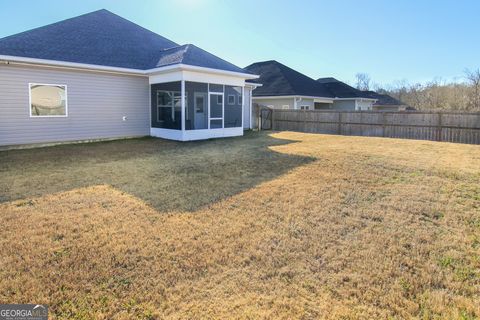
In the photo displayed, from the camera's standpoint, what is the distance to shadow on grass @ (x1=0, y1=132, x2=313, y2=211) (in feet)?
20.5

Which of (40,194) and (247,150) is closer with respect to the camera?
(40,194)

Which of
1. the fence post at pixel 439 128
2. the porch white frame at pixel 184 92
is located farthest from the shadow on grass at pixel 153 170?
the fence post at pixel 439 128

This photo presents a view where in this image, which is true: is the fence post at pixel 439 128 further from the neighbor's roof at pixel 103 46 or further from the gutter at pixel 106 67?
the neighbor's roof at pixel 103 46

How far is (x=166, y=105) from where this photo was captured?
14.4 m

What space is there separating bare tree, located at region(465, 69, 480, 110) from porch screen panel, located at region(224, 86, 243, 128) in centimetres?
Result: 3034

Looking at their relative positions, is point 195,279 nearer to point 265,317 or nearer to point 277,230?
point 265,317

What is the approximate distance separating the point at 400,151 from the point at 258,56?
28.5 metres

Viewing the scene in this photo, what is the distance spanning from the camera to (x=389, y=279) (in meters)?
3.35

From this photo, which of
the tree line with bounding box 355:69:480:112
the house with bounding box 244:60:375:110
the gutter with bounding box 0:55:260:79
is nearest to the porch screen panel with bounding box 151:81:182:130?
the gutter with bounding box 0:55:260:79

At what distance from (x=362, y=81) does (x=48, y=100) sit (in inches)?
2291

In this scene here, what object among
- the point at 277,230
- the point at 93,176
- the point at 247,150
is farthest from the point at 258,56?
the point at 277,230

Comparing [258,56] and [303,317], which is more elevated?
[258,56]

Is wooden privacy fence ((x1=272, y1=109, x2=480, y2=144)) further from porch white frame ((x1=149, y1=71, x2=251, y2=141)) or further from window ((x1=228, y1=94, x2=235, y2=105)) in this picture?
window ((x1=228, y1=94, x2=235, y2=105))

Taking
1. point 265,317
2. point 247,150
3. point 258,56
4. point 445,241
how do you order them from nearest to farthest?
point 265,317
point 445,241
point 247,150
point 258,56
